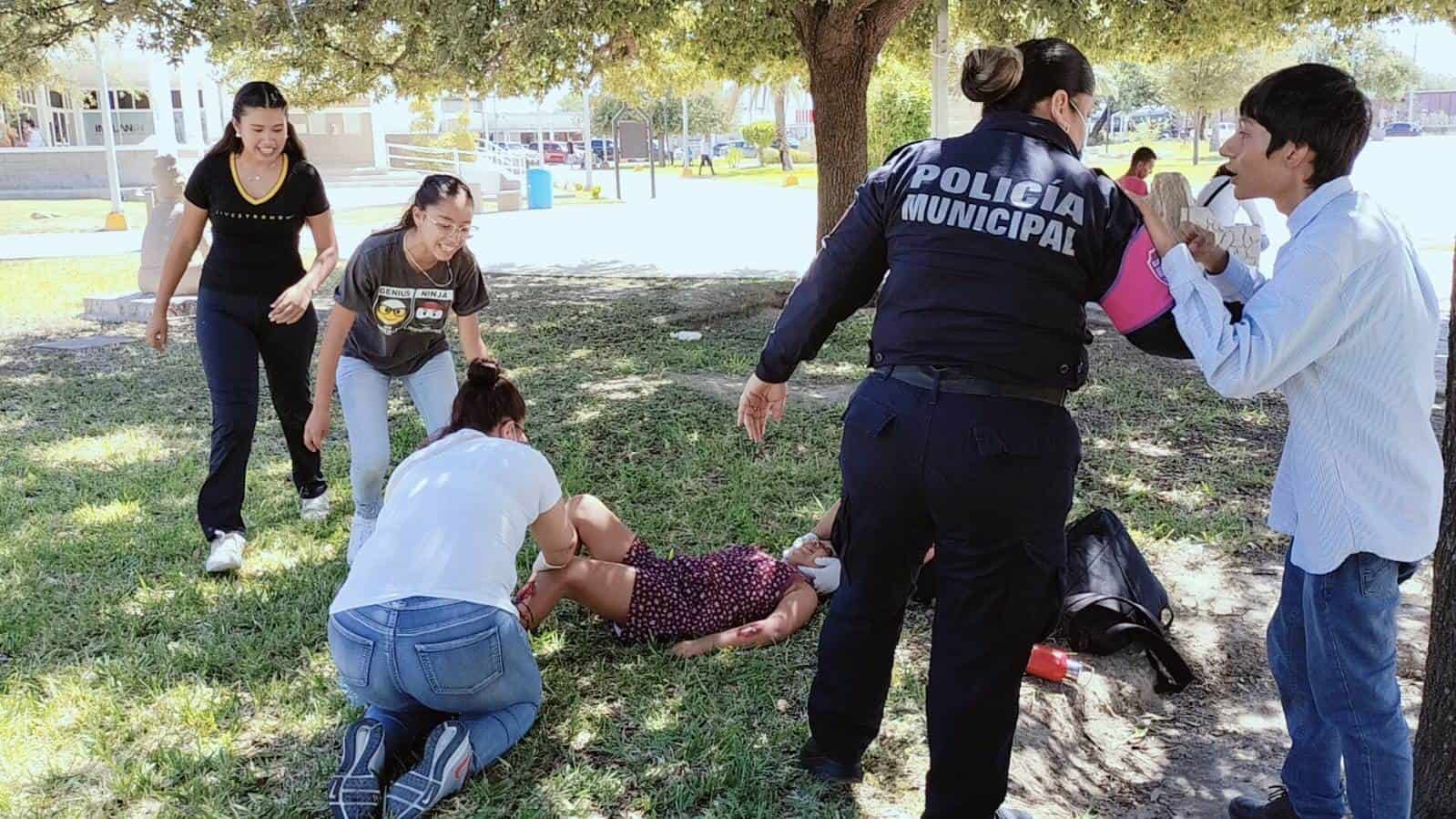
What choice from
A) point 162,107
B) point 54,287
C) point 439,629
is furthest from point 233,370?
point 162,107

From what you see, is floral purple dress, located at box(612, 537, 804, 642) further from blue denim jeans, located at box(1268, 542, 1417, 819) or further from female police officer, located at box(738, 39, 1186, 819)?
blue denim jeans, located at box(1268, 542, 1417, 819)

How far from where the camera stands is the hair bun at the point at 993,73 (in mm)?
2402

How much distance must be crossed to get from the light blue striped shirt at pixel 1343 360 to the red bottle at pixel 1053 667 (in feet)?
4.29

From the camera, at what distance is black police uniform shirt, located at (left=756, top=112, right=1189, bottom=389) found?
7.52 ft

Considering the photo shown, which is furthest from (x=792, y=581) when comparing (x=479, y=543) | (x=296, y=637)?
(x=296, y=637)

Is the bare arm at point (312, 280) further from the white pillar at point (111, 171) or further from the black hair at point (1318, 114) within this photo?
the white pillar at point (111, 171)

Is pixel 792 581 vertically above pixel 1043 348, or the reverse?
pixel 1043 348

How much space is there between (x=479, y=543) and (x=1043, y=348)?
4.81ft

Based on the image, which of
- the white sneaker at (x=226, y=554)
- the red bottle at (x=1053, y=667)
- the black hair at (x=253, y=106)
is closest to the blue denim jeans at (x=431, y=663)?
the red bottle at (x=1053, y=667)

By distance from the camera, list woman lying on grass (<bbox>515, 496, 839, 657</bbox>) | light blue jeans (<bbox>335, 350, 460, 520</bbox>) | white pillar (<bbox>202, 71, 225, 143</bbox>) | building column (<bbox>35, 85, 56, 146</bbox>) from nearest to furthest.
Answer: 1. woman lying on grass (<bbox>515, 496, 839, 657</bbox>)
2. light blue jeans (<bbox>335, 350, 460, 520</bbox>)
3. white pillar (<bbox>202, 71, 225, 143</bbox>)
4. building column (<bbox>35, 85, 56, 146</bbox>)

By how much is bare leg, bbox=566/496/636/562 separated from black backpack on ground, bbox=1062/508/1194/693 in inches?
58.2

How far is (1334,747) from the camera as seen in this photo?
262 cm

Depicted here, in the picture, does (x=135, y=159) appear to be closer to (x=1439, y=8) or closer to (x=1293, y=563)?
(x=1439, y=8)

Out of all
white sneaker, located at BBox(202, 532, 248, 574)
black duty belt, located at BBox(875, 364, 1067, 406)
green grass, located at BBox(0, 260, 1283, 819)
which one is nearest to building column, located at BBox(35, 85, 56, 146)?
green grass, located at BBox(0, 260, 1283, 819)
